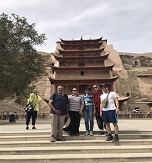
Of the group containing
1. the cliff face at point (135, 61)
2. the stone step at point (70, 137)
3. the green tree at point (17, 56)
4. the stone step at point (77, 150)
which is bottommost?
the stone step at point (77, 150)

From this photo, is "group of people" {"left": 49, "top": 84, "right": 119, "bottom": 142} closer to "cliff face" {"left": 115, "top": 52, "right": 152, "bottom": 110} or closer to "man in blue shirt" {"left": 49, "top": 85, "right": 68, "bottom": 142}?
"man in blue shirt" {"left": 49, "top": 85, "right": 68, "bottom": 142}

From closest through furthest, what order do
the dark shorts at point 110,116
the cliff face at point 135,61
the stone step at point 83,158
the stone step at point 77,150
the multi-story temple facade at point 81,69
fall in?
the stone step at point 83,158, the stone step at point 77,150, the dark shorts at point 110,116, the multi-story temple facade at point 81,69, the cliff face at point 135,61

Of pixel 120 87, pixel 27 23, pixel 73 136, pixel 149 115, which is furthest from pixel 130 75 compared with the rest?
pixel 73 136

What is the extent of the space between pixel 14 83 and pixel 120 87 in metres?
29.8

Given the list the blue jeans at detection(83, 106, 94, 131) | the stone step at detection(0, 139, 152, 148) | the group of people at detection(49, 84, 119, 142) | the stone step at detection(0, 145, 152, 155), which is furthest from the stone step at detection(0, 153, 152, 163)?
the blue jeans at detection(83, 106, 94, 131)

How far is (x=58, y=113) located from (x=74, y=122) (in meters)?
0.67

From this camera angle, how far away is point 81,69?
33375mm

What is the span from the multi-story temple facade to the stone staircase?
2395cm

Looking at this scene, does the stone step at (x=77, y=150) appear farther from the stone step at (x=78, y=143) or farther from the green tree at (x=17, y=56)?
the green tree at (x=17, y=56)

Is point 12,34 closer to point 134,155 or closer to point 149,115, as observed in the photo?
point 134,155

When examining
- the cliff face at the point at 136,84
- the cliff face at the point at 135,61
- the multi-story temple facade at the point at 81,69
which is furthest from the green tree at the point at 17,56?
the cliff face at the point at 135,61

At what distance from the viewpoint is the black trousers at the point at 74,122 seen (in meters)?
6.15

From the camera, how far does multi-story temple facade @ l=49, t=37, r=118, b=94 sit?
30766mm

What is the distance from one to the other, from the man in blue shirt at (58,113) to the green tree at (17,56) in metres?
9.23
